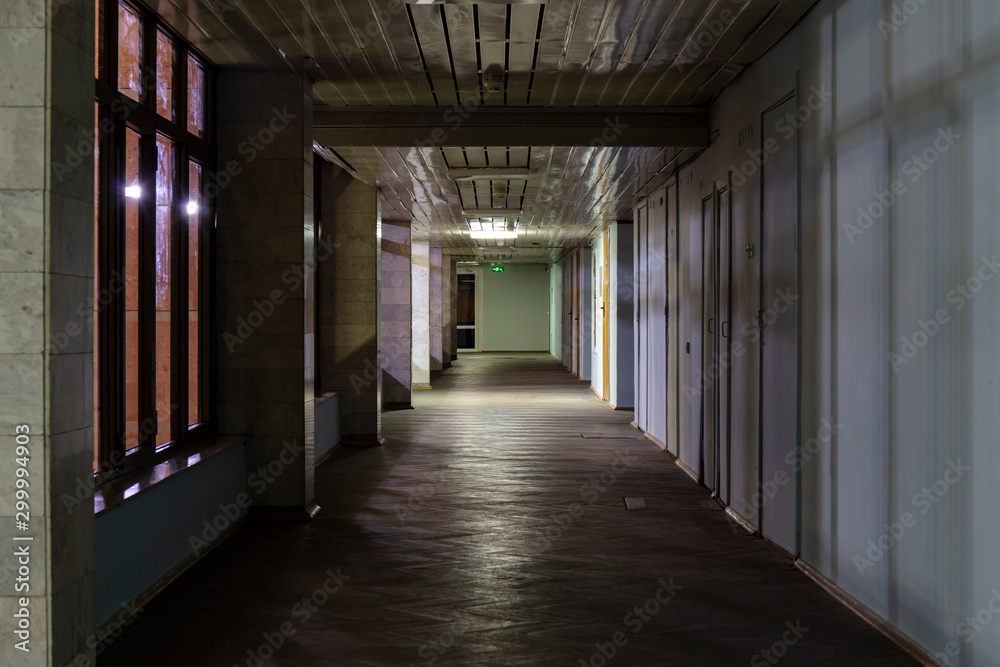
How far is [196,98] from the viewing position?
16.6 ft

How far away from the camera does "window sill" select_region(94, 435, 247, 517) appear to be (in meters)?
3.50

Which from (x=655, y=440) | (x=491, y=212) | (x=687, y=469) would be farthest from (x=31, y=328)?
(x=491, y=212)

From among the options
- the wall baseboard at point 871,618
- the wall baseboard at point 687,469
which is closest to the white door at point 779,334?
the wall baseboard at point 871,618

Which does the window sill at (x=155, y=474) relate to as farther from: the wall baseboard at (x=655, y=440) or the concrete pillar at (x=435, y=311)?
the concrete pillar at (x=435, y=311)

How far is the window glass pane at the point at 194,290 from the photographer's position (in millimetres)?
5008

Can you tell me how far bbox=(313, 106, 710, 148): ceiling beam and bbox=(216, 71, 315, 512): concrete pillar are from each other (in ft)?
2.86

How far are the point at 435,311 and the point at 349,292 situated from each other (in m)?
9.04

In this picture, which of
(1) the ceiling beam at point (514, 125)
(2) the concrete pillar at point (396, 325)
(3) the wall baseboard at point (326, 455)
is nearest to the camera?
(1) the ceiling beam at point (514, 125)

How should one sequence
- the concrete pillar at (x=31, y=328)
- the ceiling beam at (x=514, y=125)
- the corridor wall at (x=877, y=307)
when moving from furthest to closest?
the ceiling beam at (x=514, y=125) → the corridor wall at (x=877, y=307) → the concrete pillar at (x=31, y=328)

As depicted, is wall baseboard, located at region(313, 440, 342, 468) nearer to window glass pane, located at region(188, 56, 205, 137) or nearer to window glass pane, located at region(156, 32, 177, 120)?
window glass pane, located at region(188, 56, 205, 137)

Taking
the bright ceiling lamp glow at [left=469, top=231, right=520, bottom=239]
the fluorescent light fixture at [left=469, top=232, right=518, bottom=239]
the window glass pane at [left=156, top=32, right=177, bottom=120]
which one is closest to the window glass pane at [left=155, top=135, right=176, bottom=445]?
the window glass pane at [left=156, top=32, right=177, bottom=120]

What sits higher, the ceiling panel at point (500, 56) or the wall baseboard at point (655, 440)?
the ceiling panel at point (500, 56)

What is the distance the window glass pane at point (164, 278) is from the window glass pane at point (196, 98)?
43 cm

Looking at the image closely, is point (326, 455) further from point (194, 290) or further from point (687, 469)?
point (687, 469)
